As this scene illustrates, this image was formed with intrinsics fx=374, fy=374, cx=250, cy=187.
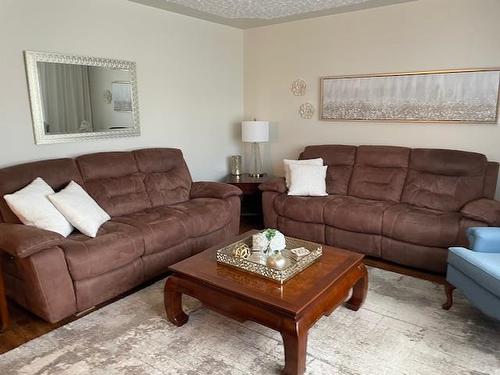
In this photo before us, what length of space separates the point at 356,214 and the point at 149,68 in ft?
8.62

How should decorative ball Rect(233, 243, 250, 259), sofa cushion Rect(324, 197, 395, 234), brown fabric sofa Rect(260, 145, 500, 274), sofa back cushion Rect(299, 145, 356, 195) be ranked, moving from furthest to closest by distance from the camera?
1. sofa back cushion Rect(299, 145, 356, 195)
2. sofa cushion Rect(324, 197, 395, 234)
3. brown fabric sofa Rect(260, 145, 500, 274)
4. decorative ball Rect(233, 243, 250, 259)

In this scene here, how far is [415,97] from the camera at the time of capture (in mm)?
3959

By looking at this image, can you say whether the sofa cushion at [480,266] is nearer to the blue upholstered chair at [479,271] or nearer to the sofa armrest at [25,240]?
the blue upholstered chair at [479,271]

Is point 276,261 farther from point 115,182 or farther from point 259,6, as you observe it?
point 259,6

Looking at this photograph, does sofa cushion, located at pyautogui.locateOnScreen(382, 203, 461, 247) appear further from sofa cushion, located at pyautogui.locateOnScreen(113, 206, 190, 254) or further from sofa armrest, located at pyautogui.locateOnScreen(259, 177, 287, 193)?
sofa cushion, located at pyautogui.locateOnScreen(113, 206, 190, 254)

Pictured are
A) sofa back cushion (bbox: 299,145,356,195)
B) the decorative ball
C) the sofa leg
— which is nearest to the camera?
the decorative ball

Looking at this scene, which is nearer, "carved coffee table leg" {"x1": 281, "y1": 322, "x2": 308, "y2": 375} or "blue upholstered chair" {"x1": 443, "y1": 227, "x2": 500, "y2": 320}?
"carved coffee table leg" {"x1": 281, "y1": 322, "x2": 308, "y2": 375}

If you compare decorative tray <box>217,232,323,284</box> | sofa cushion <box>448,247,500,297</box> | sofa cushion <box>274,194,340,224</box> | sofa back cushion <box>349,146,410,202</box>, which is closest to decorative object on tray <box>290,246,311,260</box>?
decorative tray <box>217,232,323,284</box>

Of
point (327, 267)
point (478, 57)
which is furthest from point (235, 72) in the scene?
point (327, 267)

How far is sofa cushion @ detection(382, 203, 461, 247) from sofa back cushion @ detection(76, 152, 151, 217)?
2.28 m

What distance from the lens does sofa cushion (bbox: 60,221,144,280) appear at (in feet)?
8.16

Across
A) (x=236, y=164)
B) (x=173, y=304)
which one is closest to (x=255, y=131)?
(x=236, y=164)

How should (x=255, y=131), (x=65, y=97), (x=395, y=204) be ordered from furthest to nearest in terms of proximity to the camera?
1. (x=255, y=131)
2. (x=395, y=204)
3. (x=65, y=97)

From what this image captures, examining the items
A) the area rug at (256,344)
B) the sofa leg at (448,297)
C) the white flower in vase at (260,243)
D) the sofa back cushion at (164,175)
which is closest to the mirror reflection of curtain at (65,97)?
the sofa back cushion at (164,175)
